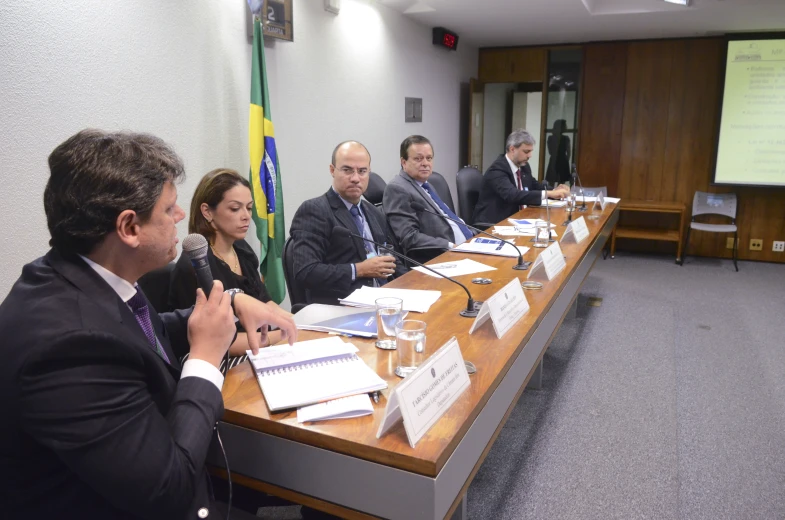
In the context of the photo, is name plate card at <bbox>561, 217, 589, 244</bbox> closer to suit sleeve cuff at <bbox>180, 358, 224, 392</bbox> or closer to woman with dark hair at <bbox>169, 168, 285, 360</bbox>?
woman with dark hair at <bbox>169, 168, 285, 360</bbox>

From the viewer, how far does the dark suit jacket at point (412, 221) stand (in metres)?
3.08

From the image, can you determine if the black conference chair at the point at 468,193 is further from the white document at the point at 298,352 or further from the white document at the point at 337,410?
the white document at the point at 337,410

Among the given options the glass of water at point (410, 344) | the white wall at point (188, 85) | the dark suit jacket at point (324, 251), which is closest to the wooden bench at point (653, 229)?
the white wall at point (188, 85)

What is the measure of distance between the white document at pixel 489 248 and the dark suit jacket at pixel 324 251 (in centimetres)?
53

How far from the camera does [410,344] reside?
1323mm

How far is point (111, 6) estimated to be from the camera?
2.16 metres

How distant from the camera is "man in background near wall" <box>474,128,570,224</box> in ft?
14.0

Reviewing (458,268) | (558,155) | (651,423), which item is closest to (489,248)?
(458,268)

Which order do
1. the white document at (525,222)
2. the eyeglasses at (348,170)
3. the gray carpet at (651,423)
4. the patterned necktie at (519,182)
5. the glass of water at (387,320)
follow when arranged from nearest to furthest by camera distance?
1. the glass of water at (387,320)
2. the gray carpet at (651,423)
3. the eyeglasses at (348,170)
4. the white document at (525,222)
5. the patterned necktie at (519,182)

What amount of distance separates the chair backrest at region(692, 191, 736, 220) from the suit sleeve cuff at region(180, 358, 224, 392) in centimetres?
568

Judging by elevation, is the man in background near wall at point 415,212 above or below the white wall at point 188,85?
below

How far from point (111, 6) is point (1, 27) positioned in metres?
0.46

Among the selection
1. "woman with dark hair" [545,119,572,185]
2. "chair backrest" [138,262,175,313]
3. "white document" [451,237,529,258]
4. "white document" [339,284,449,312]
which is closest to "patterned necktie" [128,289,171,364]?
Answer: "chair backrest" [138,262,175,313]

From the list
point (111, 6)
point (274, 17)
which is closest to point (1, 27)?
point (111, 6)
